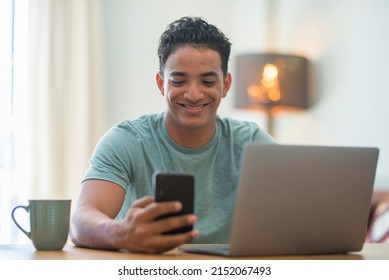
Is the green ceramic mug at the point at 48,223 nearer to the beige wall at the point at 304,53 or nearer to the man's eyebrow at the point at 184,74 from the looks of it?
the man's eyebrow at the point at 184,74

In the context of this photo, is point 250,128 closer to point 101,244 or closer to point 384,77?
point 101,244

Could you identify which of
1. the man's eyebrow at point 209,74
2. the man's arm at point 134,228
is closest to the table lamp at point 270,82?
the man's eyebrow at point 209,74

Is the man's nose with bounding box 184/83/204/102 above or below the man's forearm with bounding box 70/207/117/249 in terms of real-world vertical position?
above

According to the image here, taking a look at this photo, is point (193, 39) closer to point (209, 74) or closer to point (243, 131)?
point (209, 74)

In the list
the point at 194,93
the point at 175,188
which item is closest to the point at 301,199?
the point at 175,188

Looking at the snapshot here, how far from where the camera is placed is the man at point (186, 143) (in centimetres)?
185

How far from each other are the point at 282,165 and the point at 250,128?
0.85 m

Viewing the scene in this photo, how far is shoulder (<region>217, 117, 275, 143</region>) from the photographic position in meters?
2.11

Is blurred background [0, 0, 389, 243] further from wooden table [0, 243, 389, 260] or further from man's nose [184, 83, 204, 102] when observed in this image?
wooden table [0, 243, 389, 260]

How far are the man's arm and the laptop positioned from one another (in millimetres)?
99

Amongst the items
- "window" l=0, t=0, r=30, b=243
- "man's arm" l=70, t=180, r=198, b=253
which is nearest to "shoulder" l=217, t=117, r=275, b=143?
"man's arm" l=70, t=180, r=198, b=253

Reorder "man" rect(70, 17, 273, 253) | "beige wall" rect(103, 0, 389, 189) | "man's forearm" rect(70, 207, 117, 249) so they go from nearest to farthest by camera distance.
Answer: "man's forearm" rect(70, 207, 117, 249) < "man" rect(70, 17, 273, 253) < "beige wall" rect(103, 0, 389, 189)

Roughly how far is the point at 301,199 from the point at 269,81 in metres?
2.24
